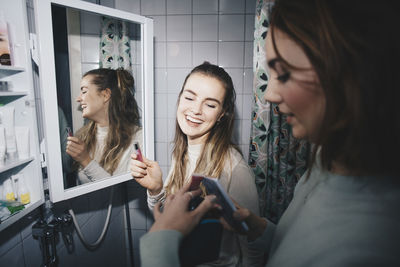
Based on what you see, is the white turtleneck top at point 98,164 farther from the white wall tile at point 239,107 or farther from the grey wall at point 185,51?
the white wall tile at point 239,107

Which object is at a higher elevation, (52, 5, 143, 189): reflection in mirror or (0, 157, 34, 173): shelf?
(52, 5, 143, 189): reflection in mirror

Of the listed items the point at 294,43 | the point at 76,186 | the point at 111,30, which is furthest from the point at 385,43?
the point at 111,30

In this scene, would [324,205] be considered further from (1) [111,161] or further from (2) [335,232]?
(1) [111,161]

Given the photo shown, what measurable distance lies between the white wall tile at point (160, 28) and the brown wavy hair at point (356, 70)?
1.45 m

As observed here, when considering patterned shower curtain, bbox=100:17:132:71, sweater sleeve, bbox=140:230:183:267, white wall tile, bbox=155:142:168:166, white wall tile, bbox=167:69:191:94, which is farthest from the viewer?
white wall tile, bbox=155:142:168:166

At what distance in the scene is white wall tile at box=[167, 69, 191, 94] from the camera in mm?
1683

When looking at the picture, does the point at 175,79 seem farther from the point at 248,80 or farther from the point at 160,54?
the point at 248,80

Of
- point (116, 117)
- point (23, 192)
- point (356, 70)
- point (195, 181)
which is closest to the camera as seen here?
point (356, 70)

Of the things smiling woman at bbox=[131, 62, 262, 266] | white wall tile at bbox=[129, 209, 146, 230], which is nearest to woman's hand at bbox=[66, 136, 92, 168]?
smiling woman at bbox=[131, 62, 262, 266]

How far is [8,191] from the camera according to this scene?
79 cm

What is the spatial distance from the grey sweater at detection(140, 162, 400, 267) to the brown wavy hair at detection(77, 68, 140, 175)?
84 cm

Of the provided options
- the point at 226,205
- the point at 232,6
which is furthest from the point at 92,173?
the point at 232,6

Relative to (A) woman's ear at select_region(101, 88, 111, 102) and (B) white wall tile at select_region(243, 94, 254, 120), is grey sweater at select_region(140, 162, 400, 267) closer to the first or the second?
(A) woman's ear at select_region(101, 88, 111, 102)

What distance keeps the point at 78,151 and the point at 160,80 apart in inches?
35.7
